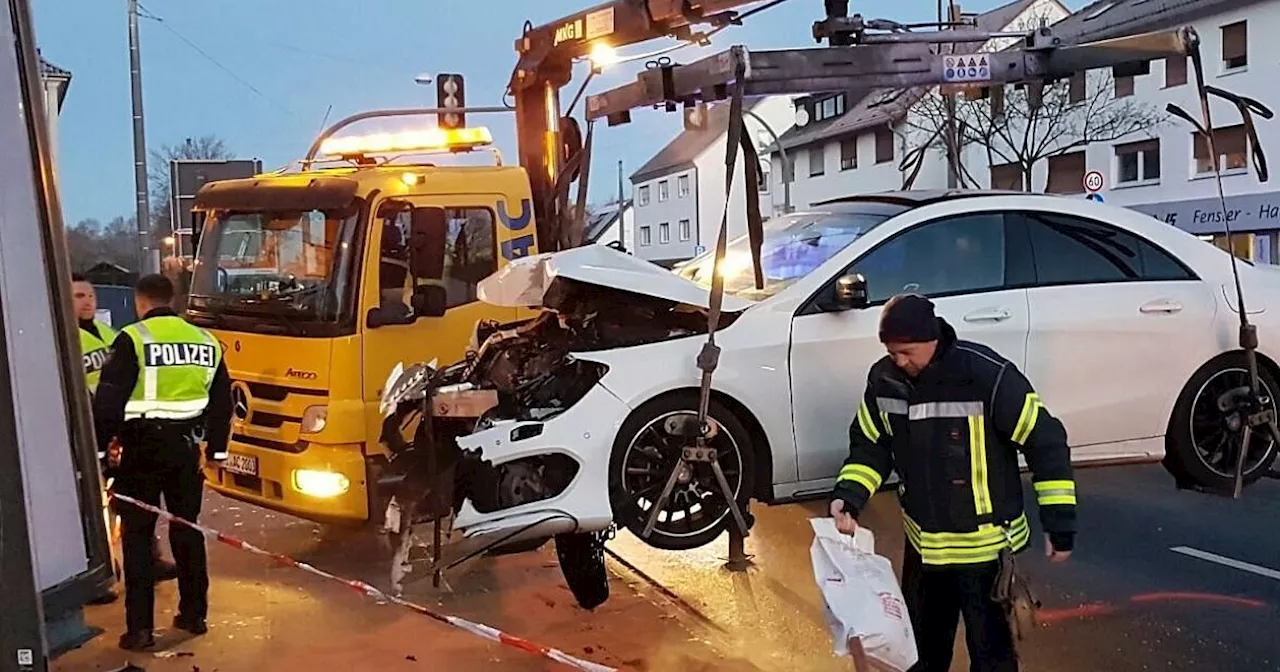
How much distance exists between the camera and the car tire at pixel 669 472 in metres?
5.59

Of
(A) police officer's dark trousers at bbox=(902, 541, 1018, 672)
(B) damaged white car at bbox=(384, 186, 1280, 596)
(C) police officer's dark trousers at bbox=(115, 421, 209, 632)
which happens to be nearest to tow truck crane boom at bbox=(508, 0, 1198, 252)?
(B) damaged white car at bbox=(384, 186, 1280, 596)

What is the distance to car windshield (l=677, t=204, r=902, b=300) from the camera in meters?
6.21

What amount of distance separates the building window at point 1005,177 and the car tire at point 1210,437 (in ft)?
93.6

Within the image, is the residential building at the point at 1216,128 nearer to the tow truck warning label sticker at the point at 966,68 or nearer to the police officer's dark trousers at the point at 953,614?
the tow truck warning label sticker at the point at 966,68

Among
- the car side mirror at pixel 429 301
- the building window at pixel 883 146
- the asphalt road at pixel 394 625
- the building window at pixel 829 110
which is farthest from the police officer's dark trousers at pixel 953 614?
the building window at pixel 829 110

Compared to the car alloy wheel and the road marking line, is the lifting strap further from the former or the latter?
the road marking line

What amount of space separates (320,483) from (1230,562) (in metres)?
5.14

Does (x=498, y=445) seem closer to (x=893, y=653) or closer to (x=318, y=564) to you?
(x=893, y=653)

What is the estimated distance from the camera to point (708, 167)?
5506 centimetres

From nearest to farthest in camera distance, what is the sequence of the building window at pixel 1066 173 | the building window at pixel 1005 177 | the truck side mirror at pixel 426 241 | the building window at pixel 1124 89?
the truck side mirror at pixel 426 241
the building window at pixel 1124 89
the building window at pixel 1066 173
the building window at pixel 1005 177

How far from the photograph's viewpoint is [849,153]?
4184 centimetres

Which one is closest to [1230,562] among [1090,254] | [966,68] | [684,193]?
[1090,254]

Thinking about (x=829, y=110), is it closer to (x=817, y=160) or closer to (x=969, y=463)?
(x=817, y=160)

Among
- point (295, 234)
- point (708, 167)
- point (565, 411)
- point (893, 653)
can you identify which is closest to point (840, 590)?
point (893, 653)
